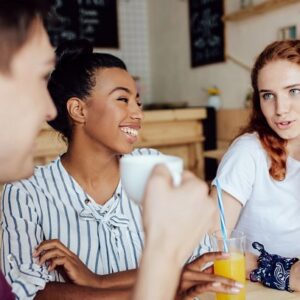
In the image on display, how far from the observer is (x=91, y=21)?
5055 millimetres

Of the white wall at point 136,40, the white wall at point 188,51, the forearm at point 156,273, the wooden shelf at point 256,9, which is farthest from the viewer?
the white wall at point 136,40

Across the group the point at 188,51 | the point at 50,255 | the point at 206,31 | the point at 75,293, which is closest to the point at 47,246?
the point at 50,255

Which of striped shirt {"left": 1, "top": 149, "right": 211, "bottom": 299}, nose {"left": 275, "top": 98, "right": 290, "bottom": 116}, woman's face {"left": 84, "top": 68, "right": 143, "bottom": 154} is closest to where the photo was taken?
striped shirt {"left": 1, "top": 149, "right": 211, "bottom": 299}

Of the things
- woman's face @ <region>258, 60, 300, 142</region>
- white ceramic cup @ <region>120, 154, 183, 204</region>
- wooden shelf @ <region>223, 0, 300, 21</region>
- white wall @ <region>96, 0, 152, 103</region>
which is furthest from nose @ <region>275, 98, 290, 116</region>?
white wall @ <region>96, 0, 152, 103</region>

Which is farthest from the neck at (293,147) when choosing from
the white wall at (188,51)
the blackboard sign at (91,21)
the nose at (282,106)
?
the blackboard sign at (91,21)

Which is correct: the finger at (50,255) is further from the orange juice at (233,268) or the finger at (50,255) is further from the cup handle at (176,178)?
the cup handle at (176,178)

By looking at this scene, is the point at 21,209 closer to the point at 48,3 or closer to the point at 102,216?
the point at 102,216

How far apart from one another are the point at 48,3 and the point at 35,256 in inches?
27.9

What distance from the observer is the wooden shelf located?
3.41 m

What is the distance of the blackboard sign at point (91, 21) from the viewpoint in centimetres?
490

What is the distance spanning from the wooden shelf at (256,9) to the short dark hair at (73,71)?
7.14ft

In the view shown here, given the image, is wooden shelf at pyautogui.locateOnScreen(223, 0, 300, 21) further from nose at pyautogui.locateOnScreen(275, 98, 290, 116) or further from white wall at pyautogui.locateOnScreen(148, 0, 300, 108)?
nose at pyautogui.locateOnScreen(275, 98, 290, 116)

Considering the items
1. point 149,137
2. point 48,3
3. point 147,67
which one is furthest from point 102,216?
point 147,67

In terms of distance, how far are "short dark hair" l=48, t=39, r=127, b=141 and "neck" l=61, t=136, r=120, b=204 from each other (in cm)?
11
